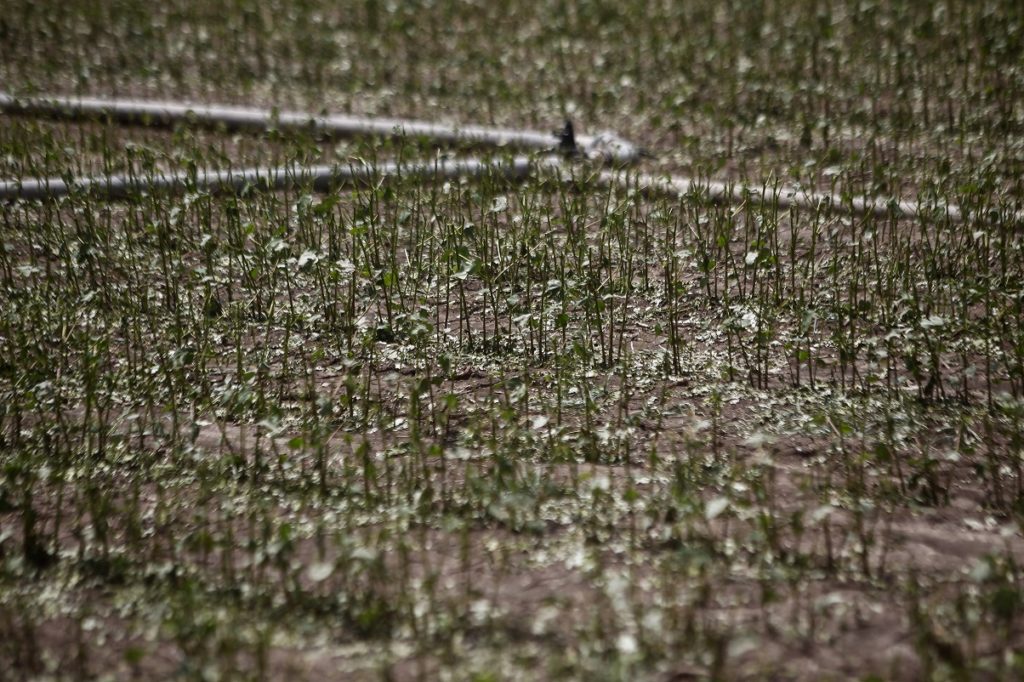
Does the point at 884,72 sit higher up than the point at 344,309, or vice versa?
the point at 884,72

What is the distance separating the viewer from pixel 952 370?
4.70 metres

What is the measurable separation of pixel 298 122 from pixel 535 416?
387 centimetres

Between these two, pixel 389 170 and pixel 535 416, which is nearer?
pixel 535 416

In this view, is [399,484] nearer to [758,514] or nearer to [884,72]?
[758,514]

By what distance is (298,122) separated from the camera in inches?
295

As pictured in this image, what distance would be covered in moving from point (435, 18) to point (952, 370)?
23.1 ft

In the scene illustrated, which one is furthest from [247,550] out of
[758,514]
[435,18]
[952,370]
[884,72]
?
[435,18]

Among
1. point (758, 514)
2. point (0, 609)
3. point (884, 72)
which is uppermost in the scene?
point (884, 72)

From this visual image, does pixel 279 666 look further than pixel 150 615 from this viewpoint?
No

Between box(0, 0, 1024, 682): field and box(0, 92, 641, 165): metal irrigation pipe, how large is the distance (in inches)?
7.1

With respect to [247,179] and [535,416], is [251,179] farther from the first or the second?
[535,416]

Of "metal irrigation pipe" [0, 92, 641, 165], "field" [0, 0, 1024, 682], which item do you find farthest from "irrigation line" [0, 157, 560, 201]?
"metal irrigation pipe" [0, 92, 641, 165]

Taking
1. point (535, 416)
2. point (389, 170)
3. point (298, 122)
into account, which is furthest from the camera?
point (298, 122)

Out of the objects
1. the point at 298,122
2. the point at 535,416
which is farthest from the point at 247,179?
the point at 535,416
